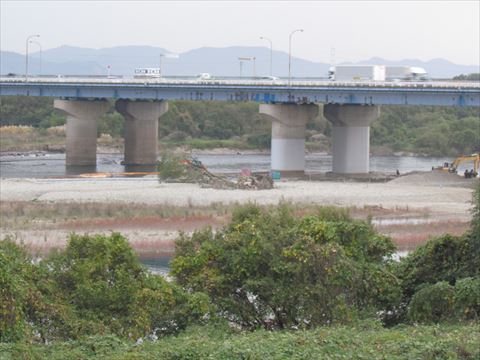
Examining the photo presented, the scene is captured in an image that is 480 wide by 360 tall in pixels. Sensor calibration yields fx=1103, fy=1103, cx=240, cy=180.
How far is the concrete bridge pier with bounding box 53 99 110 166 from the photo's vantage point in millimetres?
102250

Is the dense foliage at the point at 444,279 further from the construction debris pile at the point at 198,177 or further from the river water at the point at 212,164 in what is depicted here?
the river water at the point at 212,164

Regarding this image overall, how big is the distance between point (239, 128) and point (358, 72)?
150 feet

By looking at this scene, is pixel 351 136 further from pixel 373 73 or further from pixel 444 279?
pixel 444 279

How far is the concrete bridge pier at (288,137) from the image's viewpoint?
90.1 meters

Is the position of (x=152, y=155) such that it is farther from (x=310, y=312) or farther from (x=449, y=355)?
(x=449, y=355)

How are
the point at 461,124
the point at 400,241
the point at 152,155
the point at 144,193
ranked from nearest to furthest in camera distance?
the point at 400,241, the point at 144,193, the point at 152,155, the point at 461,124

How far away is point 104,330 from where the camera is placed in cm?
2425

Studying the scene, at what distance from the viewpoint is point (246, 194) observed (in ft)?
222

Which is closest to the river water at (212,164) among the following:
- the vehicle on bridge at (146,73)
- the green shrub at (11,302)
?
the vehicle on bridge at (146,73)

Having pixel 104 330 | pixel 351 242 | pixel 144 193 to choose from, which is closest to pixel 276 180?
pixel 144 193

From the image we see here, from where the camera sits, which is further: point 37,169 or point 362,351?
point 37,169

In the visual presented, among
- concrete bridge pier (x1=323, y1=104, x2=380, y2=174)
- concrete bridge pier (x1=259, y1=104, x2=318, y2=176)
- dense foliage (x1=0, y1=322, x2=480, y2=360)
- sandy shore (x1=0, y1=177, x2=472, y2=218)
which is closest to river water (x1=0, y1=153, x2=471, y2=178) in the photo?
concrete bridge pier (x1=259, y1=104, x2=318, y2=176)

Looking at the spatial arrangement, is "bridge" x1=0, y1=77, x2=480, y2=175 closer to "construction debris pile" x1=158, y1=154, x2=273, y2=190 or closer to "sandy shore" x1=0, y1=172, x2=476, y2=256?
"sandy shore" x1=0, y1=172, x2=476, y2=256

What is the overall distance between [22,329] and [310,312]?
297 inches
